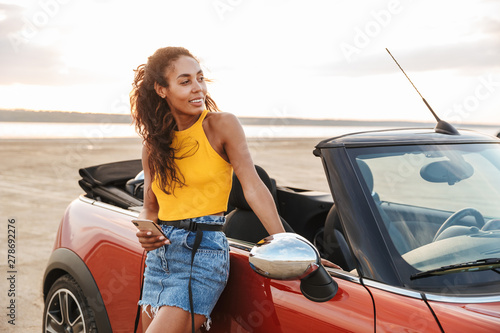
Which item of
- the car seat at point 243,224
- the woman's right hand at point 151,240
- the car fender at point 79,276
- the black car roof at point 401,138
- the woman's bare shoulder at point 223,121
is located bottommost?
the car fender at point 79,276

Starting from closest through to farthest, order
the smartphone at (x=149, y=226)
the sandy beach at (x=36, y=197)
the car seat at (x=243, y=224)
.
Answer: the smartphone at (x=149, y=226)
the car seat at (x=243, y=224)
the sandy beach at (x=36, y=197)

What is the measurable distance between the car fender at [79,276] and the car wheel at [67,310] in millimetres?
57

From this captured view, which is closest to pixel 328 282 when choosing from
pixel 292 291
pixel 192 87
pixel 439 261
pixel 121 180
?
pixel 292 291

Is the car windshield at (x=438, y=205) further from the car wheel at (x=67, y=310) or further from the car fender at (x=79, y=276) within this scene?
the car wheel at (x=67, y=310)

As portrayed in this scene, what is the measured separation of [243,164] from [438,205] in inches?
38.0

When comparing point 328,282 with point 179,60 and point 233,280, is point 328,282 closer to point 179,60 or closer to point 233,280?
point 233,280

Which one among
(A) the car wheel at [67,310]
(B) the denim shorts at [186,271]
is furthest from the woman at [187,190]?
(A) the car wheel at [67,310]

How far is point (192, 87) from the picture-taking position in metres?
2.53

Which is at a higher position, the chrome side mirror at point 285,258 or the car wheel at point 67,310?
the chrome side mirror at point 285,258

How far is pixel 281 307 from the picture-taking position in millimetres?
2154

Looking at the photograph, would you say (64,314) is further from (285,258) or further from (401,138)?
(401,138)

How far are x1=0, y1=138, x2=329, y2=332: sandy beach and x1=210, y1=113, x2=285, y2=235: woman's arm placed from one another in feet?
8.85

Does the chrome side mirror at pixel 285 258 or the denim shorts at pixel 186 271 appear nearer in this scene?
the chrome side mirror at pixel 285 258

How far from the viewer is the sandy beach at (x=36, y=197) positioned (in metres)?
5.01
